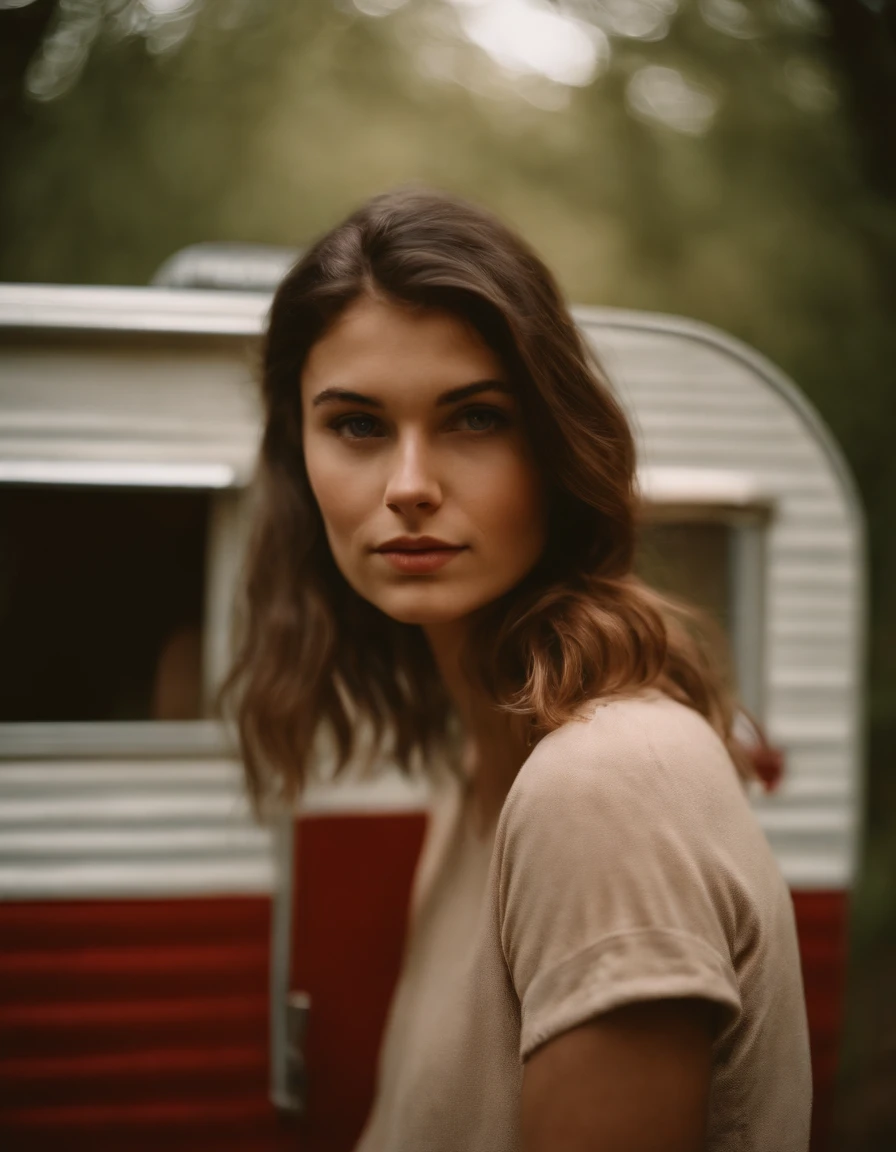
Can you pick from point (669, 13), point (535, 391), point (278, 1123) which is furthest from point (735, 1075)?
point (669, 13)

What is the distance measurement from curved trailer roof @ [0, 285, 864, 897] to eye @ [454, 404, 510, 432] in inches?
27.5

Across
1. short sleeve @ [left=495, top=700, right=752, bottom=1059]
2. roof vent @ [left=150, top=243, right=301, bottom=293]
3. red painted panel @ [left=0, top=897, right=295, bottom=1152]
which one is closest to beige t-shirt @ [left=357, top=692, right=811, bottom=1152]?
short sleeve @ [left=495, top=700, right=752, bottom=1059]

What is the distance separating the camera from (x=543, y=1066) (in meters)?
0.82

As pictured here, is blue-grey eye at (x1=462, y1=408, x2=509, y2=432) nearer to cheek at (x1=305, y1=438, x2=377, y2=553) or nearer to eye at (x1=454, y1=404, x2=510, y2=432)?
eye at (x1=454, y1=404, x2=510, y2=432)

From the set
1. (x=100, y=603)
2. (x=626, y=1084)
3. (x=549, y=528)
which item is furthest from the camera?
(x=100, y=603)

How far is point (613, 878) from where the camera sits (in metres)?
0.82

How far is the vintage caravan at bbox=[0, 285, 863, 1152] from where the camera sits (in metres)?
1.63

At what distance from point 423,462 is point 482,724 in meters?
0.46

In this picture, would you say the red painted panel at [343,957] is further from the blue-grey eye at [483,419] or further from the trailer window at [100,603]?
the blue-grey eye at [483,419]

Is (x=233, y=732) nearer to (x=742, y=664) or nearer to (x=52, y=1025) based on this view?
(x=52, y=1025)

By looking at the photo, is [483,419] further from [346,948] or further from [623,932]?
[346,948]

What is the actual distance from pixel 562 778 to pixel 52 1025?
4.66 ft

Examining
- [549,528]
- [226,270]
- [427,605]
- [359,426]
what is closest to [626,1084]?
[427,605]

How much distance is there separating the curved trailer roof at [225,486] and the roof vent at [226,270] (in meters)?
0.05
